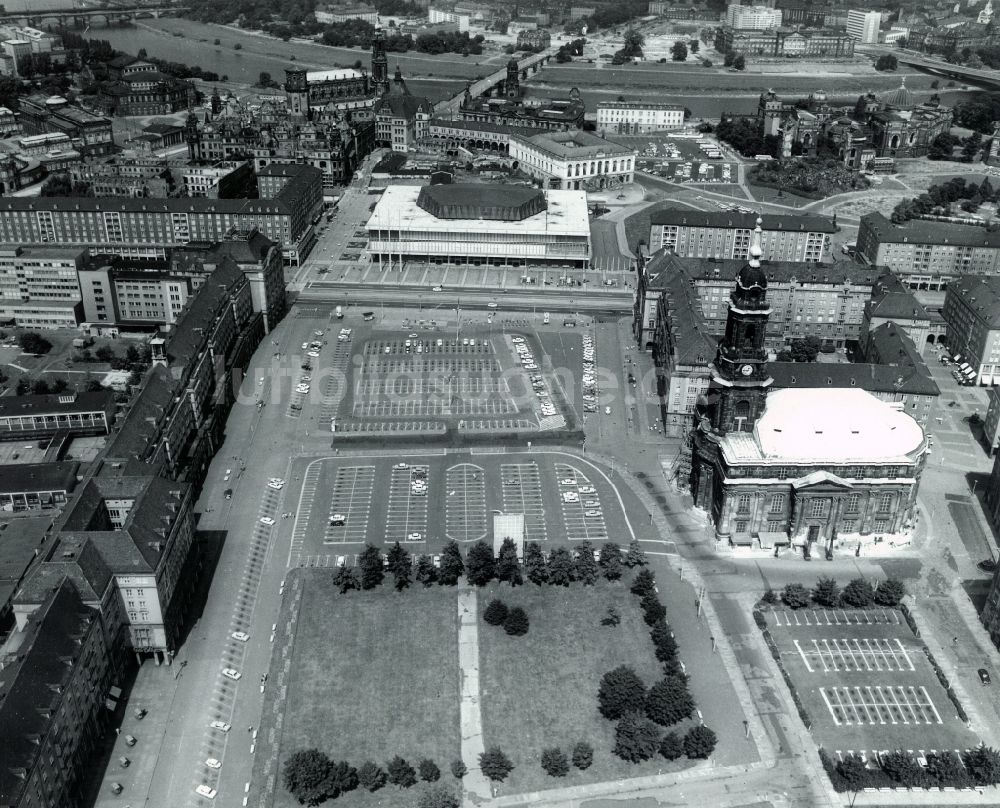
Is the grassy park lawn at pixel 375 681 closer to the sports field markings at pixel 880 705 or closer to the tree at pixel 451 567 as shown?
the tree at pixel 451 567

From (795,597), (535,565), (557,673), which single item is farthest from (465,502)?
(795,597)

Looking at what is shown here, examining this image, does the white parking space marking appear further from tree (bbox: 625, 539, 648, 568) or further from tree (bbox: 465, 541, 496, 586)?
tree (bbox: 465, 541, 496, 586)

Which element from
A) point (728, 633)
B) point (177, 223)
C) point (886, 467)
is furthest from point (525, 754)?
point (177, 223)

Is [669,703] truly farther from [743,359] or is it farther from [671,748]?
[743,359]

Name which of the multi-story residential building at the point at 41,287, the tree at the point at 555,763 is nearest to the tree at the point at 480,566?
the tree at the point at 555,763

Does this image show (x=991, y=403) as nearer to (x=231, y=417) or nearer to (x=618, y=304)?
(x=618, y=304)

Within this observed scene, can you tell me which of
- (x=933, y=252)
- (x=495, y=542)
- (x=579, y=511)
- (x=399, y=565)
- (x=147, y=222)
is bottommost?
(x=579, y=511)
